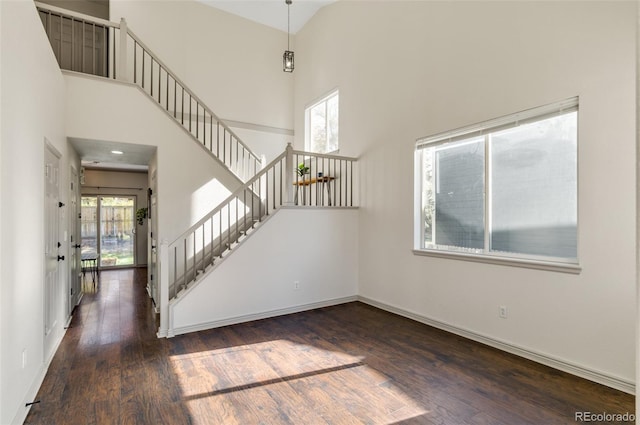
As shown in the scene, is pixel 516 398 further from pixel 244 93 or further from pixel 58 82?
pixel 244 93

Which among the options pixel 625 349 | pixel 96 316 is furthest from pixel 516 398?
pixel 96 316

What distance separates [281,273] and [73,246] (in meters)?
3.40

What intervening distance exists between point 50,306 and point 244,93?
5378mm

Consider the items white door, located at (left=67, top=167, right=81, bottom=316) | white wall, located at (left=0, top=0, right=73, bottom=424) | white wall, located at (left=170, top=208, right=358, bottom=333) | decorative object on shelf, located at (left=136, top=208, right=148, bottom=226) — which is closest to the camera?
white wall, located at (left=0, top=0, right=73, bottom=424)

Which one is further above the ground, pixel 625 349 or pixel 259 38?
pixel 259 38

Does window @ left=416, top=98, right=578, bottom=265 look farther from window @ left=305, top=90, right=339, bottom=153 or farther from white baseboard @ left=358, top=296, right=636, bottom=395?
window @ left=305, top=90, right=339, bottom=153

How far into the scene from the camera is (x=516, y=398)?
258 cm

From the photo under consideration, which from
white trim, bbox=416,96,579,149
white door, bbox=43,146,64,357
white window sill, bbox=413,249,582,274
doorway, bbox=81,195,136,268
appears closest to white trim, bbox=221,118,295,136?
white door, bbox=43,146,64,357

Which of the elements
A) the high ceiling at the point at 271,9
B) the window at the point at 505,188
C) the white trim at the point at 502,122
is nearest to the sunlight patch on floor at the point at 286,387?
the window at the point at 505,188

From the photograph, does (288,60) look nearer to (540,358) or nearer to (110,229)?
(540,358)

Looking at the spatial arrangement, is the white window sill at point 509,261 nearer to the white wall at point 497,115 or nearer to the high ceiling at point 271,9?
the white wall at point 497,115

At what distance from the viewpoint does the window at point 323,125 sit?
6.62 meters

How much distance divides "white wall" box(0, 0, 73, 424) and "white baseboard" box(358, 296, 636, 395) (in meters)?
4.13

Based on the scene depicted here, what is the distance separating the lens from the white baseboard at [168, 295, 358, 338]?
411cm
